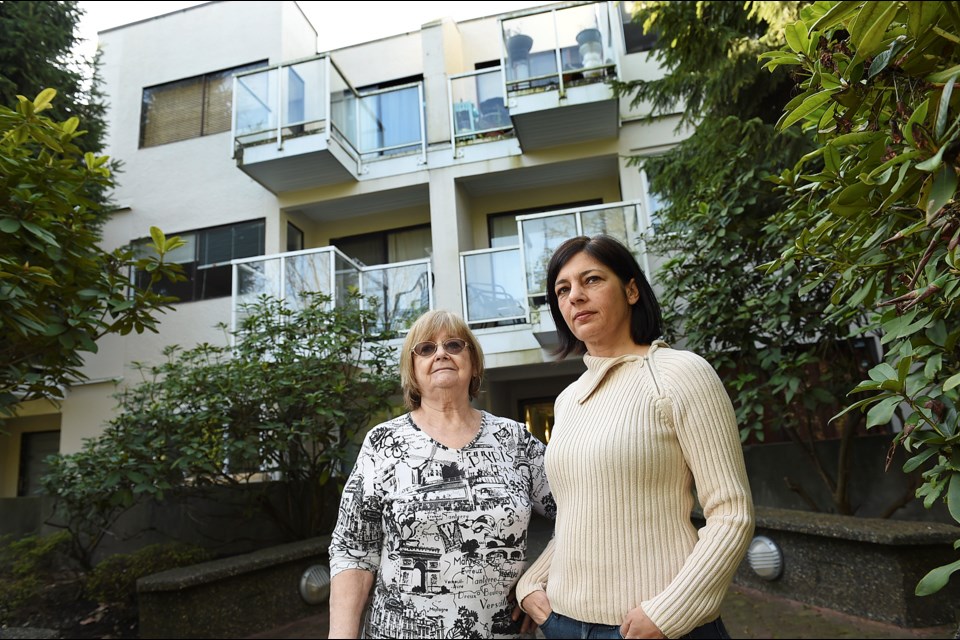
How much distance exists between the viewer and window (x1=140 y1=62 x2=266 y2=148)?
1277 cm

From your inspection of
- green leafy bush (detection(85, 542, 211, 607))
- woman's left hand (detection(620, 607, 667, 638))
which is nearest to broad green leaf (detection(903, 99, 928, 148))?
woman's left hand (detection(620, 607, 667, 638))

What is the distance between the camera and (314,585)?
618cm

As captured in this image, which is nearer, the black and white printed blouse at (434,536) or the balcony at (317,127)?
the black and white printed blouse at (434,536)

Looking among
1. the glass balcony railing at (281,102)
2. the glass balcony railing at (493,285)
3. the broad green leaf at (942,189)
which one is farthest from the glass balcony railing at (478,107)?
the broad green leaf at (942,189)

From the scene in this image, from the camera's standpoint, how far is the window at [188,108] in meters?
12.8

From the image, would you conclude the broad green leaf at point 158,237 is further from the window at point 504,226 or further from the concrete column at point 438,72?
the window at point 504,226

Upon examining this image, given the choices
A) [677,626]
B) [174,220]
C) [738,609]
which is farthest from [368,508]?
[174,220]

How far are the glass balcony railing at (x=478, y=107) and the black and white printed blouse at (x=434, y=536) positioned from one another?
9967 millimetres

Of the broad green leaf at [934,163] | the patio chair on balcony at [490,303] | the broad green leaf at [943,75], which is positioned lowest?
the broad green leaf at [934,163]

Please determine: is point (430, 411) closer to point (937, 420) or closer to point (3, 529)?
point (937, 420)

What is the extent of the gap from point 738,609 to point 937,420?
4.26 meters

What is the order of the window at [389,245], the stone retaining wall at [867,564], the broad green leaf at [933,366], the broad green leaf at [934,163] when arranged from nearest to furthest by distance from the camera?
1. the broad green leaf at [934,163]
2. the broad green leaf at [933,366]
3. the stone retaining wall at [867,564]
4. the window at [389,245]

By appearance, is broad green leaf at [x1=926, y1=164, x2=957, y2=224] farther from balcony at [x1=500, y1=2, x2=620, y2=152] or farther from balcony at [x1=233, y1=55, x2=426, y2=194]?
balcony at [x1=233, y1=55, x2=426, y2=194]

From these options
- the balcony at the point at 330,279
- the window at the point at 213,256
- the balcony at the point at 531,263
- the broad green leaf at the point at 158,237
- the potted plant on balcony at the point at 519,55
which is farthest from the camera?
the window at the point at 213,256
